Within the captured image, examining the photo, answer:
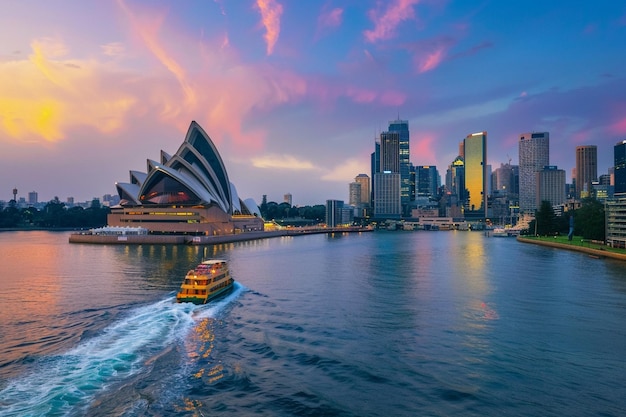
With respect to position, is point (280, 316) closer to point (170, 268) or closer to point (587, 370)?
point (587, 370)

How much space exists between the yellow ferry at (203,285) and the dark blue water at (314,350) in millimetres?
→ 839

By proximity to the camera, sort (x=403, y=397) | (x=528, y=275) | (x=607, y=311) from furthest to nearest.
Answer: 1. (x=528, y=275)
2. (x=607, y=311)
3. (x=403, y=397)

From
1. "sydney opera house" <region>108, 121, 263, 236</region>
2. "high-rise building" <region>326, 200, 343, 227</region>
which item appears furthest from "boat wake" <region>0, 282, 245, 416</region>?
"high-rise building" <region>326, 200, 343, 227</region>

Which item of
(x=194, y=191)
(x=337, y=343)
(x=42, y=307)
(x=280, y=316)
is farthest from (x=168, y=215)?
(x=337, y=343)

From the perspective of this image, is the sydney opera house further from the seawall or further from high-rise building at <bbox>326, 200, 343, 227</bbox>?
high-rise building at <bbox>326, 200, 343, 227</bbox>

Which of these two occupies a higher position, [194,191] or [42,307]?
[194,191]

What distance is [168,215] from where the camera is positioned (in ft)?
240

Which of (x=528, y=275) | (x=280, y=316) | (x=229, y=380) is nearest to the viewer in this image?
(x=229, y=380)

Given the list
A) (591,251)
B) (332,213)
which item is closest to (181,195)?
(591,251)

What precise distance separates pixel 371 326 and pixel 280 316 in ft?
14.3

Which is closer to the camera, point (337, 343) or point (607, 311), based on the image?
point (337, 343)

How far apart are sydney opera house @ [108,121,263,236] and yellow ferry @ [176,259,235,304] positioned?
4871 cm

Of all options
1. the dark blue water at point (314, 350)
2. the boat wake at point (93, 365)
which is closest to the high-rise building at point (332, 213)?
the dark blue water at point (314, 350)

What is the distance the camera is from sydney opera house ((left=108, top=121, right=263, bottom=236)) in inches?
2859
